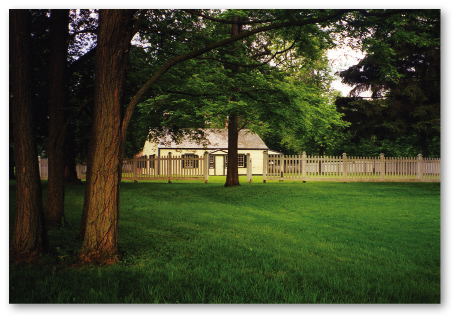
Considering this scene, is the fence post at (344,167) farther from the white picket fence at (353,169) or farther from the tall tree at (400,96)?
the tall tree at (400,96)

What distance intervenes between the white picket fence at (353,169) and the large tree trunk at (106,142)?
14628mm

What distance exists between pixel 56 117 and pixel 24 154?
256 cm

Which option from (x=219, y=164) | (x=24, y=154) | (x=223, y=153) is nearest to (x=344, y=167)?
(x=223, y=153)

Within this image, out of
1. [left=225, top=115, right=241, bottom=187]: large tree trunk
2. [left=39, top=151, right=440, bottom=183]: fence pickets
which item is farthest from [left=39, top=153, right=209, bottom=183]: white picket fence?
[left=225, top=115, right=241, bottom=187]: large tree trunk

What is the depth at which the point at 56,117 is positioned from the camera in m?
6.55

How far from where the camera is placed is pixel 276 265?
173 inches

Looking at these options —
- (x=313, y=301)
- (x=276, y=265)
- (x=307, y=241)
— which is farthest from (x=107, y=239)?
(x=307, y=241)

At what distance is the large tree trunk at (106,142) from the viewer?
13.9ft

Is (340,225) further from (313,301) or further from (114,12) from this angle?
(114,12)

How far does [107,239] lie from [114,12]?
2991mm

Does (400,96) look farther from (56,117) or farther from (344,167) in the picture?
(56,117)

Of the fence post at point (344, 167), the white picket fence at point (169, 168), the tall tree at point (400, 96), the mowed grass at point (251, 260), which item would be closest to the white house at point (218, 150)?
the white picket fence at point (169, 168)

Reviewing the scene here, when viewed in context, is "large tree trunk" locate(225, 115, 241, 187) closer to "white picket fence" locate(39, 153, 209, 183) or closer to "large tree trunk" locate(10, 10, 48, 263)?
"white picket fence" locate(39, 153, 209, 183)

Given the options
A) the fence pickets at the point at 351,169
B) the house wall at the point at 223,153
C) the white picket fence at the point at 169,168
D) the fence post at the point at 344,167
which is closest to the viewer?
the fence pickets at the point at 351,169
